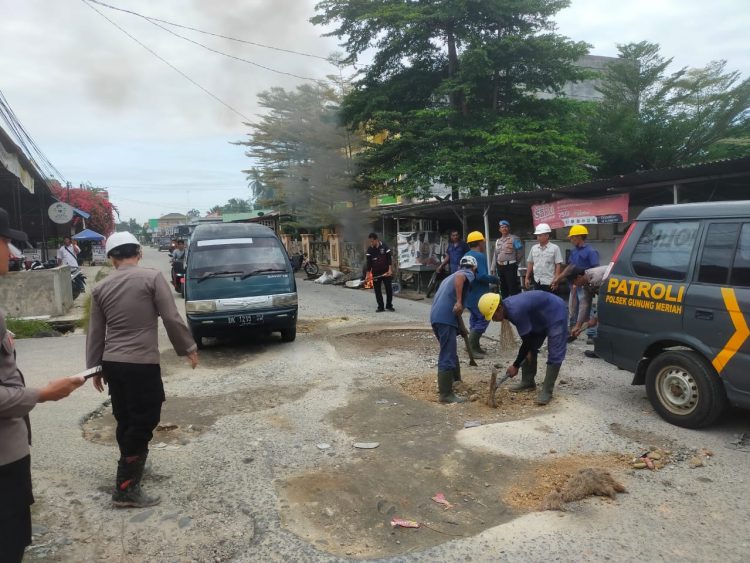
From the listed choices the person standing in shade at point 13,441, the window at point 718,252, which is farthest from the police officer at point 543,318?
the person standing in shade at point 13,441

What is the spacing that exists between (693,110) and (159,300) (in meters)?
18.3

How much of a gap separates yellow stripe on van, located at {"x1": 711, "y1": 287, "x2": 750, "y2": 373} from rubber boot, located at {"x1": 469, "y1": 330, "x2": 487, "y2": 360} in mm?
3290

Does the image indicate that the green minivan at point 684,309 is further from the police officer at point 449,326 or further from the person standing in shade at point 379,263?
the person standing in shade at point 379,263

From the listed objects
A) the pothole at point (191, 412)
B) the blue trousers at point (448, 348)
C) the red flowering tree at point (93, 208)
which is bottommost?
the pothole at point (191, 412)

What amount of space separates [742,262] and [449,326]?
2.52m

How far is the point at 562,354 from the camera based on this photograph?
512 centimetres

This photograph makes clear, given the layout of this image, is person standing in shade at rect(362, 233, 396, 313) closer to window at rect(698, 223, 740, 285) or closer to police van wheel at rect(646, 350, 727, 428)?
police van wheel at rect(646, 350, 727, 428)

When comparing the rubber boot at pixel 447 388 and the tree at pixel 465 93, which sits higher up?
the tree at pixel 465 93

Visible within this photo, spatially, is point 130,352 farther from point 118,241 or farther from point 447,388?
point 447,388

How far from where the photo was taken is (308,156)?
881 inches

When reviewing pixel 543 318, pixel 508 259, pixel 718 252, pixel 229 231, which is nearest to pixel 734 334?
pixel 718 252

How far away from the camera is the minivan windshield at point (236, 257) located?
27.2 ft

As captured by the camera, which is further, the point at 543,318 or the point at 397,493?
the point at 543,318

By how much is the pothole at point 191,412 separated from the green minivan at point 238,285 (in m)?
1.90
